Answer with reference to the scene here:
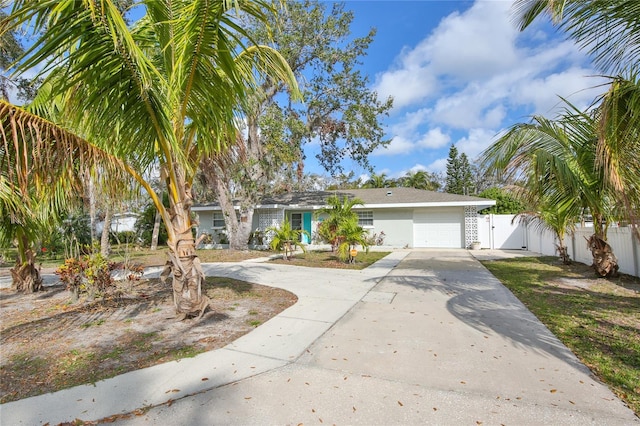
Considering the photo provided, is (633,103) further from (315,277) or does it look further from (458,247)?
(458,247)

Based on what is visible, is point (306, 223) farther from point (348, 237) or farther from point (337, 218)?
point (348, 237)

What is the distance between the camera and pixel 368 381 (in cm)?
328

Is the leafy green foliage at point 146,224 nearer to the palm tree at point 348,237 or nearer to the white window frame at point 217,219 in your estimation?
the white window frame at point 217,219

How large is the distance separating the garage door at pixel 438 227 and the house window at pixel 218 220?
41.6 ft

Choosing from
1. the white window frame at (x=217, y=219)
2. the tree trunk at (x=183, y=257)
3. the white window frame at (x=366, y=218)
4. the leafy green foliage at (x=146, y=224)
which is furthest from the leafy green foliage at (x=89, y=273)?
the leafy green foliage at (x=146, y=224)

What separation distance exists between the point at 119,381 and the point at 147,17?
4819 mm

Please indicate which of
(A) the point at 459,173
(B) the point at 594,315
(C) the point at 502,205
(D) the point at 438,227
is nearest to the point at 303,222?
(D) the point at 438,227

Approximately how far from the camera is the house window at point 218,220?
22.9m

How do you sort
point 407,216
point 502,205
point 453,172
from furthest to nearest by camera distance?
point 453,172 → point 502,205 → point 407,216

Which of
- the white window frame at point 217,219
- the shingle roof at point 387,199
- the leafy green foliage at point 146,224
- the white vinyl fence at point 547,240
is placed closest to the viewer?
the white vinyl fence at point 547,240

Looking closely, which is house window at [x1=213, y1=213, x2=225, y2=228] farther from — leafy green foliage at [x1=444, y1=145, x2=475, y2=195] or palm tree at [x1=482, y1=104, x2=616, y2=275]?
leafy green foliage at [x1=444, y1=145, x2=475, y2=195]

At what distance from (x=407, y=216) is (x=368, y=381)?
1769 cm

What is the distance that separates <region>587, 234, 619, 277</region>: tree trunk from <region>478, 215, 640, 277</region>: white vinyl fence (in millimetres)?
525

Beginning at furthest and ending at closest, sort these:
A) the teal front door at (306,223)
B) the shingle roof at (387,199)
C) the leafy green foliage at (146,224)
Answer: the leafy green foliage at (146,224), the teal front door at (306,223), the shingle roof at (387,199)
